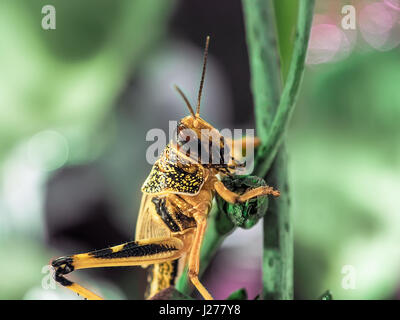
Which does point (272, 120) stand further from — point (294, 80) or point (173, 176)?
point (173, 176)

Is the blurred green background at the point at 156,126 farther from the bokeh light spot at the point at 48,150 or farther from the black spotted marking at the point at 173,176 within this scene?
the black spotted marking at the point at 173,176

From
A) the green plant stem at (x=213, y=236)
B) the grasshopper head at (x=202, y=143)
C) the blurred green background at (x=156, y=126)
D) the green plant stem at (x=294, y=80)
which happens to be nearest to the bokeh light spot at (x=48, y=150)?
the blurred green background at (x=156, y=126)

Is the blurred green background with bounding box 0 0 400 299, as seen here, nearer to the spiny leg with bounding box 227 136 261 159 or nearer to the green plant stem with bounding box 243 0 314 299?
the spiny leg with bounding box 227 136 261 159

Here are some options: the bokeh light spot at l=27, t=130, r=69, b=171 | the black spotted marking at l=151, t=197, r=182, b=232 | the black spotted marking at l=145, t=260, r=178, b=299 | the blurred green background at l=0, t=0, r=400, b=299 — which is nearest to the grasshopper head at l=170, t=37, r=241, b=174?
the black spotted marking at l=151, t=197, r=182, b=232

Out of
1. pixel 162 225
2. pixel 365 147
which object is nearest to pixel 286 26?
pixel 162 225

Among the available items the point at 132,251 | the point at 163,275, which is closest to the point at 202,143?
the point at 132,251

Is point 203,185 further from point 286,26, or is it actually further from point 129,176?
point 129,176
